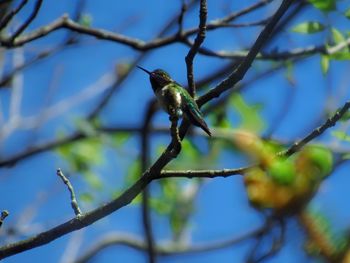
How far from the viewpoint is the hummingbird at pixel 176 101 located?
2.78 metres

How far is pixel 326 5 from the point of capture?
3865 millimetres

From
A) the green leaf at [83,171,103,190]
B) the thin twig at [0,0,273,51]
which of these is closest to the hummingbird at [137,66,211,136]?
the thin twig at [0,0,273,51]

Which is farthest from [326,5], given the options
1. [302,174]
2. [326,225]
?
[326,225]

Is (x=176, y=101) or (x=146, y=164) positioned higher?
(x=146, y=164)

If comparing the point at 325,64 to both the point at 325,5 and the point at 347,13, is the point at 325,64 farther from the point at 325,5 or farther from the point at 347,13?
the point at 347,13

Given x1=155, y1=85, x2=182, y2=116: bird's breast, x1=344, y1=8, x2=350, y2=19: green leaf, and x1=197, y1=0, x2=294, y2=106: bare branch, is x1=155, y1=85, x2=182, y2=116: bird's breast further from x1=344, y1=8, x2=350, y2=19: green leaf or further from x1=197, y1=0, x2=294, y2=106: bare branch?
x1=344, y1=8, x2=350, y2=19: green leaf

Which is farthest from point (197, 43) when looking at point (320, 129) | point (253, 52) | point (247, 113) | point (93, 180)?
point (93, 180)

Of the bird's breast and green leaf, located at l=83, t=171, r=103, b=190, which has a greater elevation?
green leaf, located at l=83, t=171, r=103, b=190

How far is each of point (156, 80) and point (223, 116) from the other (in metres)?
1.80

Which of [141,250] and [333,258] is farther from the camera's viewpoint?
[141,250]

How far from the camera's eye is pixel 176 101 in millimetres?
2807

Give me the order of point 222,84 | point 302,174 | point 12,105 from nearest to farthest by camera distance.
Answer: point 302,174 → point 222,84 → point 12,105

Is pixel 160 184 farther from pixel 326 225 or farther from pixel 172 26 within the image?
pixel 326 225

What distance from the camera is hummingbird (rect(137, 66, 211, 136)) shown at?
2775 millimetres
